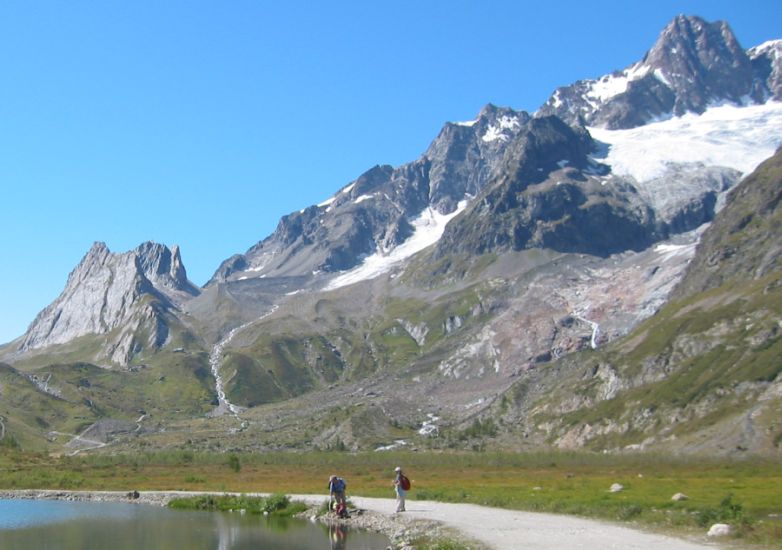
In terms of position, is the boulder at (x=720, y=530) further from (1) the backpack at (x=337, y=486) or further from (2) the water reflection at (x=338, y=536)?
(1) the backpack at (x=337, y=486)

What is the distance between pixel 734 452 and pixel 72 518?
13516 centimetres

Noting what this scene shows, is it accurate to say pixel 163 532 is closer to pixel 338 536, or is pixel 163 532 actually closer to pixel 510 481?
pixel 338 536

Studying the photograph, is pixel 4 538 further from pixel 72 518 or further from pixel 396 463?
pixel 396 463

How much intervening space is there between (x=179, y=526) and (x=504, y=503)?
92.9 ft

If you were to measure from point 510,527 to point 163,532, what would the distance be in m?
29.3

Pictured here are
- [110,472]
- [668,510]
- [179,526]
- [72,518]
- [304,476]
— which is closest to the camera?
[668,510]

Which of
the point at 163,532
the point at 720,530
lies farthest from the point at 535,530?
the point at 163,532

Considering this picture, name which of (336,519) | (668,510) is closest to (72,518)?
(336,519)

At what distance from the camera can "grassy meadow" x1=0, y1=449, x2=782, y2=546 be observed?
5722 cm

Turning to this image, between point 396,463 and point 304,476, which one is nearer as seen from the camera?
point 304,476

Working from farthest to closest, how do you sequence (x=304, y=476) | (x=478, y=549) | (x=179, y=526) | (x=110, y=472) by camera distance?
(x=110, y=472)
(x=304, y=476)
(x=179, y=526)
(x=478, y=549)

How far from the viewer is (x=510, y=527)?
2127 inches

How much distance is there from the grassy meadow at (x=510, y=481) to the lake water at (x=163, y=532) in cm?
1752

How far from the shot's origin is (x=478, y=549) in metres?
45.0
